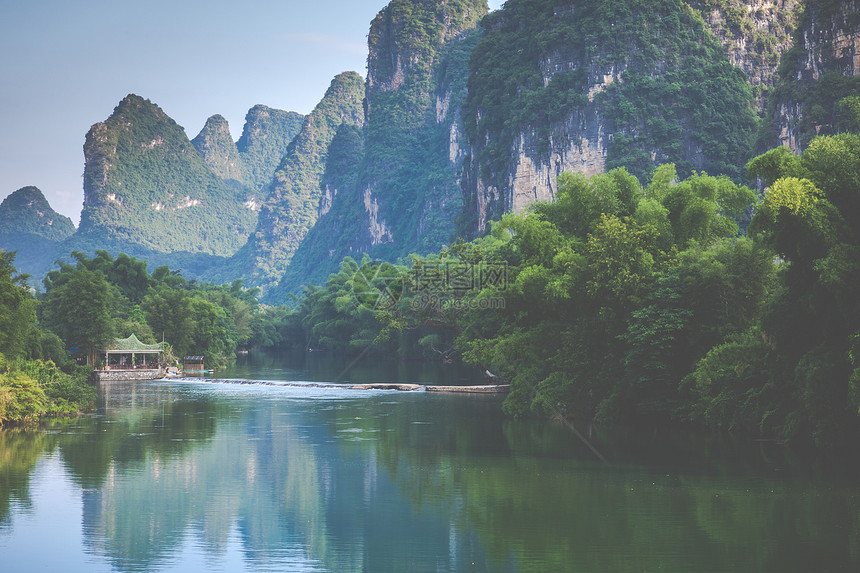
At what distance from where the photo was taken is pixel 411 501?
59.0 feet

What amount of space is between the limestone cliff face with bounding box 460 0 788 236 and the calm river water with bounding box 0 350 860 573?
62570 millimetres

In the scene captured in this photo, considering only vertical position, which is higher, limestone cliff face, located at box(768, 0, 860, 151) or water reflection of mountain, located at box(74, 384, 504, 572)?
limestone cliff face, located at box(768, 0, 860, 151)

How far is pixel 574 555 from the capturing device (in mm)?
13875

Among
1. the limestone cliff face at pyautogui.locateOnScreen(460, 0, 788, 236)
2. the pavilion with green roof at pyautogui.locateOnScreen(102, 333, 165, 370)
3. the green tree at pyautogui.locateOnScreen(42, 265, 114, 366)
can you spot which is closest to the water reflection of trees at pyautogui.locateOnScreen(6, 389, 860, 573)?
the green tree at pyautogui.locateOnScreen(42, 265, 114, 366)

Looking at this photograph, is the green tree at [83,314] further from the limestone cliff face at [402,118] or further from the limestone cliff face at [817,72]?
the limestone cliff face at [402,118]

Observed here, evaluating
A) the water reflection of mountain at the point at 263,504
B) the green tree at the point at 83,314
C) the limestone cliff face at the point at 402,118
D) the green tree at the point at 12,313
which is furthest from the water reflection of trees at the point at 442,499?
the limestone cliff face at the point at 402,118

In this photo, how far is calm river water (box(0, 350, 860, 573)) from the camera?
45.4 feet

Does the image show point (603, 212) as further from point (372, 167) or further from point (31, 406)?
point (372, 167)

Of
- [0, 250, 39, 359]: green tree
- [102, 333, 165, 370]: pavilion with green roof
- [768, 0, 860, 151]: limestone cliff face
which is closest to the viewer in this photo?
[0, 250, 39, 359]: green tree

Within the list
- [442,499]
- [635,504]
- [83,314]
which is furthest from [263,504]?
[83,314]

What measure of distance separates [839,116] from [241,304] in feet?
185

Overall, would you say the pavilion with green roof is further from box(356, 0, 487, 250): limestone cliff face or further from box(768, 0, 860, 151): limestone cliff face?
box(356, 0, 487, 250): limestone cliff face

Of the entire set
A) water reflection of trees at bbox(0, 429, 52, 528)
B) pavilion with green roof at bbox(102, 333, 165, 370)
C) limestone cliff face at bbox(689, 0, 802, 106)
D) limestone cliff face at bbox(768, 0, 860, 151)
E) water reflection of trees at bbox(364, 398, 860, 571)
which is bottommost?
water reflection of trees at bbox(364, 398, 860, 571)

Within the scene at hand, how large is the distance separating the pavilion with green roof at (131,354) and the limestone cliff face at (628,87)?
4665cm
